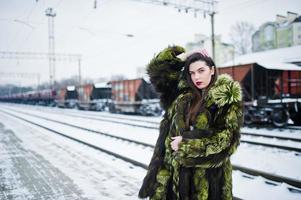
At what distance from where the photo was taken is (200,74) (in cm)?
190

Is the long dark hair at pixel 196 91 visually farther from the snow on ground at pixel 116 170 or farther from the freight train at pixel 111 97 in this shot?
the freight train at pixel 111 97

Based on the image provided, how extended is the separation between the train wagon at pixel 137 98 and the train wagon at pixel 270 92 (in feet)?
25.8

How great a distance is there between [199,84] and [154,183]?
76cm

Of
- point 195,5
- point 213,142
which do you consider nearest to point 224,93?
point 213,142

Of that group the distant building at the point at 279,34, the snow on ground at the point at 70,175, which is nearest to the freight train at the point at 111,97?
the snow on ground at the point at 70,175

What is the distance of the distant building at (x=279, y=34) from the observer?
174ft

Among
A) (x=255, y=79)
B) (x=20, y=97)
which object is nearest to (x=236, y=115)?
(x=255, y=79)

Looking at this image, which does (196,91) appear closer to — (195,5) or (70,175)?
(70,175)

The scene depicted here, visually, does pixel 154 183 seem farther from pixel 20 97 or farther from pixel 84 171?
pixel 20 97

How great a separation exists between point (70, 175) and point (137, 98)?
16.3 meters

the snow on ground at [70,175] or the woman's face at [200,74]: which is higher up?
the woman's face at [200,74]

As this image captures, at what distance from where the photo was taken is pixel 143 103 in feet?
69.1

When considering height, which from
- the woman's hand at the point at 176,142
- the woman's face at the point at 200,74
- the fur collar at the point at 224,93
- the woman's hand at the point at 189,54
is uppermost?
→ the woman's hand at the point at 189,54

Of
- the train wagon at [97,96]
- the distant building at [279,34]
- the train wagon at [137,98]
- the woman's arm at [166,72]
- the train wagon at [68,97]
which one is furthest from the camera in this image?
the distant building at [279,34]
